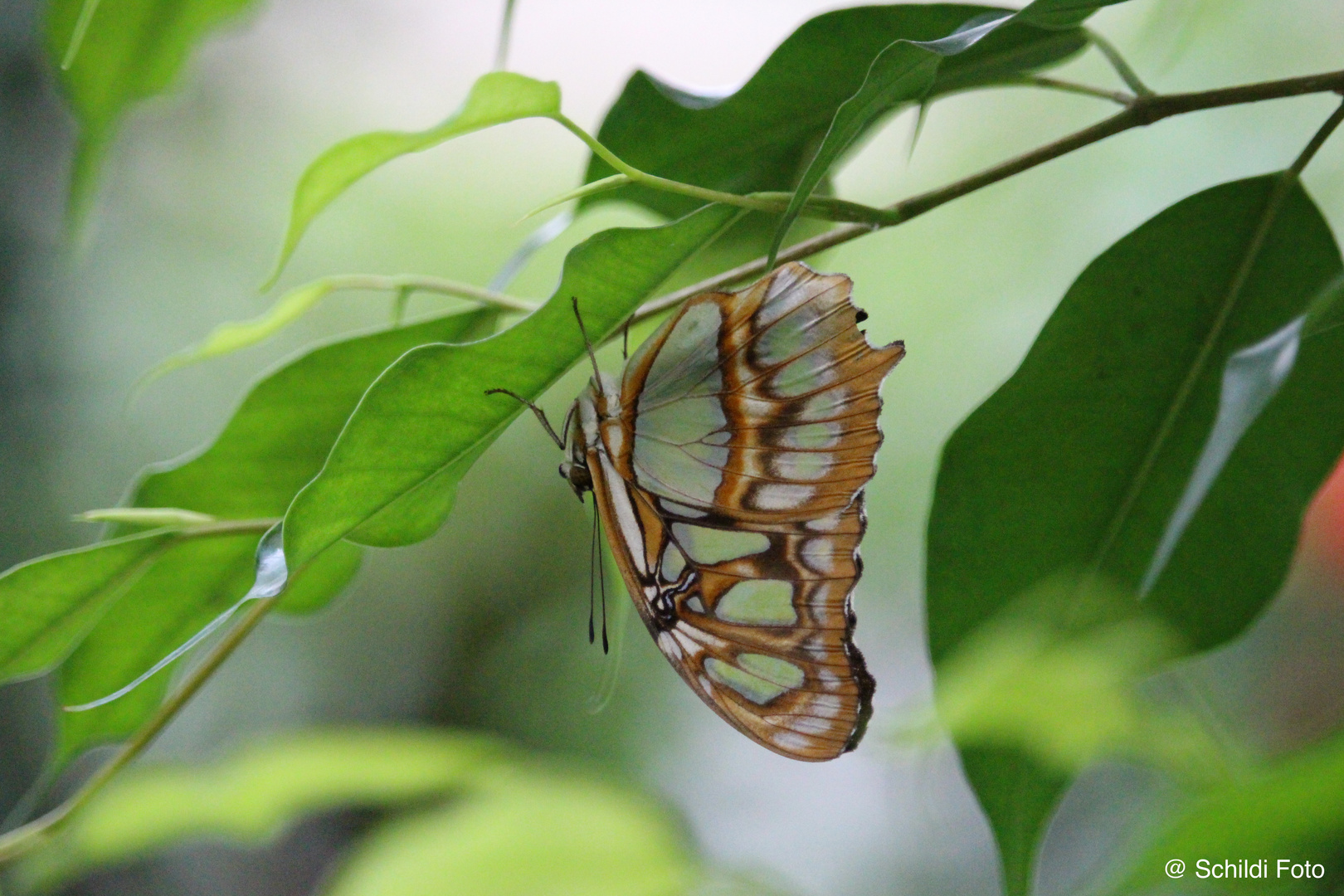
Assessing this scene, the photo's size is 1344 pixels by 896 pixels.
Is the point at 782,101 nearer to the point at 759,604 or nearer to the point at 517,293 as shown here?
the point at 759,604

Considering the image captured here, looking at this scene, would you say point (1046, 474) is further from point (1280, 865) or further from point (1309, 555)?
point (1309, 555)

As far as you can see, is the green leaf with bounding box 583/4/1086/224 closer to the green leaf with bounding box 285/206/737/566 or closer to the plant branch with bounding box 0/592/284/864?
the green leaf with bounding box 285/206/737/566

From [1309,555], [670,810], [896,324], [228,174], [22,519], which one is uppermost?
[228,174]

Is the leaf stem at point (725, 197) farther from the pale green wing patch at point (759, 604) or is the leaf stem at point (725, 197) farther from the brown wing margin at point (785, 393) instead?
the pale green wing patch at point (759, 604)

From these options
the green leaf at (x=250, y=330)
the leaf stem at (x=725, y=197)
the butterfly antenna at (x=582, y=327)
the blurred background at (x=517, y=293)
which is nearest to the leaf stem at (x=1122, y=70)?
the leaf stem at (x=725, y=197)

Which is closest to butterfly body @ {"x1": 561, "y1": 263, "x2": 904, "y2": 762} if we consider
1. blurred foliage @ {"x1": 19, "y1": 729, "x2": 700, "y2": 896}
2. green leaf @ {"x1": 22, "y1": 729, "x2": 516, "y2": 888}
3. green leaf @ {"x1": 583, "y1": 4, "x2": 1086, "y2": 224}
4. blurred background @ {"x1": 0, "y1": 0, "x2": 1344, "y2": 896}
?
green leaf @ {"x1": 583, "y1": 4, "x2": 1086, "y2": 224}

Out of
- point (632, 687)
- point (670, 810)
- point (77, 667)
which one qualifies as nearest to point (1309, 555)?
point (670, 810)
